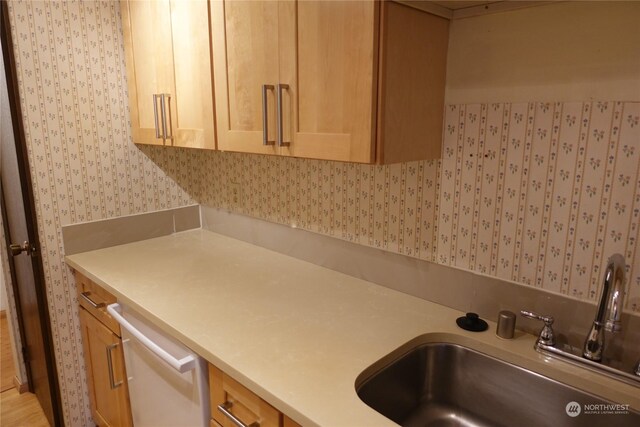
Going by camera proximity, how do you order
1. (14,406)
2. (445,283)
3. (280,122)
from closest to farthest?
(280,122)
(445,283)
(14,406)

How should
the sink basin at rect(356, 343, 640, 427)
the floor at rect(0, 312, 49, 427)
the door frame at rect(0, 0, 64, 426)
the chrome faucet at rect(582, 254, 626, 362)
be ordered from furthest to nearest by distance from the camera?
1. the floor at rect(0, 312, 49, 427)
2. the door frame at rect(0, 0, 64, 426)
3. the sink basin at rect(356, 343, 640, 427)
4. the chrome faucet at rect(582, 254, 626, 362)

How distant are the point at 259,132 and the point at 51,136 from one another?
39.0 inches

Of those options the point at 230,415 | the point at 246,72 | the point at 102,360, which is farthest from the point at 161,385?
the point at 246,72

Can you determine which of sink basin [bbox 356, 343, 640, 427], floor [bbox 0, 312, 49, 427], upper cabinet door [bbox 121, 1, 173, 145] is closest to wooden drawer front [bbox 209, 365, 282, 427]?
sink basin [bbox 356, 343, 640, 427]

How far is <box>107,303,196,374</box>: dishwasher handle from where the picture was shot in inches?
48.0

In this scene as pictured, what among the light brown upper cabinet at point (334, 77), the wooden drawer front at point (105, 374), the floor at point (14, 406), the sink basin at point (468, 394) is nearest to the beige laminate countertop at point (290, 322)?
the sink basin at point (468, 394)

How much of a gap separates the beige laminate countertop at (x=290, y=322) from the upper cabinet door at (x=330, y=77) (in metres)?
0.50

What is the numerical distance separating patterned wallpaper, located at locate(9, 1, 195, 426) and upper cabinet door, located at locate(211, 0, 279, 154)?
2.34 feet

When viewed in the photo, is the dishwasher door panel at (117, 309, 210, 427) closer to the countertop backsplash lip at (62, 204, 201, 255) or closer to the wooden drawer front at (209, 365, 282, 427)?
the wooden drawer front at (209, 365, 282, 427)

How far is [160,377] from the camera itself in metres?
1.43

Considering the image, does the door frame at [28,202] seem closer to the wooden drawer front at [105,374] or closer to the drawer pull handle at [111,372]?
the wooden drawer front at [105,374]

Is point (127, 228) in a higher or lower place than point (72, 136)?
lower

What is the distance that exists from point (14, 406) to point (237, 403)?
1.96m

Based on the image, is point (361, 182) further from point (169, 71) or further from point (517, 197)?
point (169, 71)
